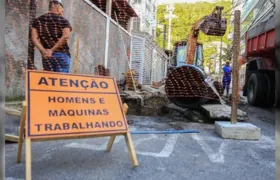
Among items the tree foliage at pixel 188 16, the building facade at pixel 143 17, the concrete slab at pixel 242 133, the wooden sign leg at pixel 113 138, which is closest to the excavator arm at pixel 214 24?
the tree foliage at pixel 188 16

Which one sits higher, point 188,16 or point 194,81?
point 188,16

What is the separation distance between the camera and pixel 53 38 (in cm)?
379

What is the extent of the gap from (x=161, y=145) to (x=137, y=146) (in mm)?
341

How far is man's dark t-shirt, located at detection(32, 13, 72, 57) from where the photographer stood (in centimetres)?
371

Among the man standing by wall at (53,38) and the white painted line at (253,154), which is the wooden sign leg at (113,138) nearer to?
the man standing by wall at (53,38)

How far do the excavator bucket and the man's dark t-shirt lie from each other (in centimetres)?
410

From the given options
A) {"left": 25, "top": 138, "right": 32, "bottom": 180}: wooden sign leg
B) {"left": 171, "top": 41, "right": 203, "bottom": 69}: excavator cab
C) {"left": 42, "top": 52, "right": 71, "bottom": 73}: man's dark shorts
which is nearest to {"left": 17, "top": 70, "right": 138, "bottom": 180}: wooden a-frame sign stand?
{"left": 25, "top": 138, "right": 32, "bottom": 180}: wooden sign leg

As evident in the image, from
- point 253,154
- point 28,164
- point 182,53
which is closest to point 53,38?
point 28,164

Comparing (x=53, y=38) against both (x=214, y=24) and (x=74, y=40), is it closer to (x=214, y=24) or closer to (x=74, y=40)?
(x=74, y=40)

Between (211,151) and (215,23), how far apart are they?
14.2 ft

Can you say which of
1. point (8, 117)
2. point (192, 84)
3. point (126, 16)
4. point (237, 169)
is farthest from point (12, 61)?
point (126, 16)

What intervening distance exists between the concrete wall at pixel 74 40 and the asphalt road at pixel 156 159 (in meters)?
2.17

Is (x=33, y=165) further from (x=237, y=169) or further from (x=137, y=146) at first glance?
(x=237, y=169)

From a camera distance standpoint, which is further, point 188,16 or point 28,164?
point 188,16
